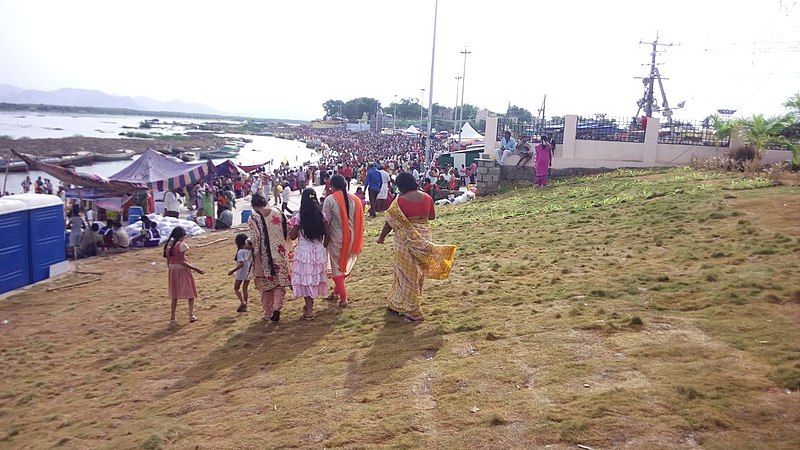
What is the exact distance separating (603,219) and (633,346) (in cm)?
510

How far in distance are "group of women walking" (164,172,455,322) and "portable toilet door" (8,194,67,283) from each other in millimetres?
6295

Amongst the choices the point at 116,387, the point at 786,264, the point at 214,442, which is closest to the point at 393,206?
the point at 214,442

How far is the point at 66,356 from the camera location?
6.64 metres

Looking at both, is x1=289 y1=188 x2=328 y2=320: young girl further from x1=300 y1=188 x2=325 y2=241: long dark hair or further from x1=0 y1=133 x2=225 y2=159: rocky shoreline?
x1=0 y1=133 x2=225 y2=159: rocky shoreline

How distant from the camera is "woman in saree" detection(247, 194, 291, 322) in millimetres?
6227

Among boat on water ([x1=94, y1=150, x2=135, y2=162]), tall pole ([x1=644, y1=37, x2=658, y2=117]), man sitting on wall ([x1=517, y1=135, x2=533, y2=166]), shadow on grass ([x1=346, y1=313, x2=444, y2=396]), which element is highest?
tall pole ([x1=644, y1=37, x2=658, y2=117])

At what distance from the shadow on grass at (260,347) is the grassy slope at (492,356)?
3 centimetres

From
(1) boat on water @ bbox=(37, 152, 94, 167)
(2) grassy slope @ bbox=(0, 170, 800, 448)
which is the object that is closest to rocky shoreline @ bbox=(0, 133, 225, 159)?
(1) boat on water @ bbox=(37, 152, 94, 167)

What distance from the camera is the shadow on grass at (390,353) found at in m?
4.48

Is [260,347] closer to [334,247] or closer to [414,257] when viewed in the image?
[334,247]

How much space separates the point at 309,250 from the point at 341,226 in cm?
49

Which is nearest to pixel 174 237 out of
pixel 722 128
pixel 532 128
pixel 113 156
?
pixel 722 128

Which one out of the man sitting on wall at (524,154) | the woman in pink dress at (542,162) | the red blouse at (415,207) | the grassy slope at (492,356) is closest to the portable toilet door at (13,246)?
the grassy slope at (492,356)

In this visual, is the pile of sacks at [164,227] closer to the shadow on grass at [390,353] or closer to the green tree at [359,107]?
the shadow on grass at [390,353]
